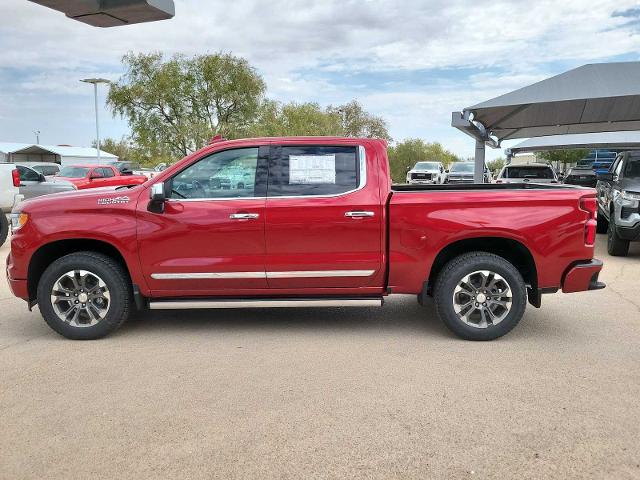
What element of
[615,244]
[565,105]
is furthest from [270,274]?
[565,105]

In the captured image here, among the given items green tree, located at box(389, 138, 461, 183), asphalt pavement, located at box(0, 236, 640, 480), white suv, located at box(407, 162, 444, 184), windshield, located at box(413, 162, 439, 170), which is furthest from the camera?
green tree, located at box(389, 138, 461, 183)

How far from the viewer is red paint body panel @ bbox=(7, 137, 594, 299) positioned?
202 inches

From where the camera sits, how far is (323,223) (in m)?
A: 5.16

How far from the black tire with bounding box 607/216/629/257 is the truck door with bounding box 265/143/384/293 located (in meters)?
6.58

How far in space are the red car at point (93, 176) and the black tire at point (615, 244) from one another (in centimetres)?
1477

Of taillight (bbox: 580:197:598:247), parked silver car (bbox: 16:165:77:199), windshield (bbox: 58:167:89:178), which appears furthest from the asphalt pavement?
windshield (bbox: 58:167:89:178)

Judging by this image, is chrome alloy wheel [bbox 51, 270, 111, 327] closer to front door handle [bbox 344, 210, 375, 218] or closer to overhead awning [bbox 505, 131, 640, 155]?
front door handle [bbox 344, 210, 375, 218]

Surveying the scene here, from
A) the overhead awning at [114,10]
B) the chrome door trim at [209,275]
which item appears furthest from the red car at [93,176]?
the chrome door trim at [209,275]

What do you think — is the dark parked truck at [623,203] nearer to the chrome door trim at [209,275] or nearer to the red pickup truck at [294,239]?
the red pickup truck at [294,239]

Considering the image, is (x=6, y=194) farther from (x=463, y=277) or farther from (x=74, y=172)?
(x=463, y=277)

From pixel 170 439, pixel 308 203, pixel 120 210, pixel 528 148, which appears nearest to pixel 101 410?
pixel 170 439

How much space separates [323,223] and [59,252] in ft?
8.50

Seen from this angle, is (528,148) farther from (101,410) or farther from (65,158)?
(65,158)

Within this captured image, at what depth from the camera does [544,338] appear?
5367mm
